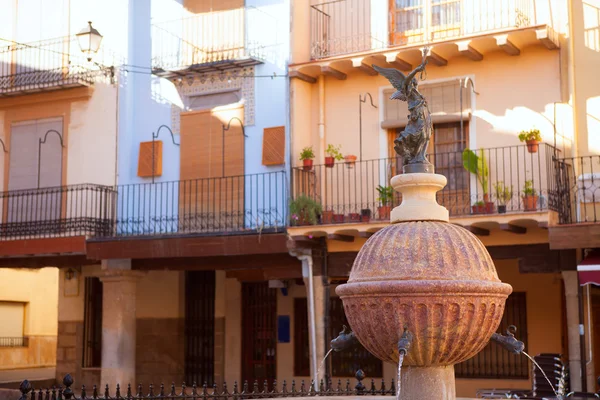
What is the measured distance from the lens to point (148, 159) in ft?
66.1

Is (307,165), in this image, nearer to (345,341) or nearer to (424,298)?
(345,341)

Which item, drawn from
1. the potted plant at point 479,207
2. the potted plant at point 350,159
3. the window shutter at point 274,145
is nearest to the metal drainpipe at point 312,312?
the potted plant at point 350,159

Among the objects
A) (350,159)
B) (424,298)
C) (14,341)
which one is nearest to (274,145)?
(350,159)

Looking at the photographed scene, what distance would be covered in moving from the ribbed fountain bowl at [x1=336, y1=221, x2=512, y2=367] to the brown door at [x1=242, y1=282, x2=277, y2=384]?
44.6 ft

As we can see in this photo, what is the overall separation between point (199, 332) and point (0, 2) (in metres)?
8.69

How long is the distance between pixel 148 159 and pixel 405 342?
44.9 feet

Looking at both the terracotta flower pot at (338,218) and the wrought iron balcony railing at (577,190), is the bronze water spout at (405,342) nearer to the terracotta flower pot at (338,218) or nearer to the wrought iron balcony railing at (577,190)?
the wrought iron balcony railing at (577,190)

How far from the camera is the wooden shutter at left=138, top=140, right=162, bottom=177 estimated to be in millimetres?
20047

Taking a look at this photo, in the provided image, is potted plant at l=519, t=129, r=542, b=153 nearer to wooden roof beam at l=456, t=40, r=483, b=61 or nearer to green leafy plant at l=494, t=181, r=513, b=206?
green leafy plant at l=494, t=181, r=513, b=206

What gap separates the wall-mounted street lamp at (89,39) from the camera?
19781 mm

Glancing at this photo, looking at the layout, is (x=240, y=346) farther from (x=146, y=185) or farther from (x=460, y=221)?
(x=460, y=221)

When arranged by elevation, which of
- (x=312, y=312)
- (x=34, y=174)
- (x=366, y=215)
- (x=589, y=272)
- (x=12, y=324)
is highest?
(x=34, y=174)

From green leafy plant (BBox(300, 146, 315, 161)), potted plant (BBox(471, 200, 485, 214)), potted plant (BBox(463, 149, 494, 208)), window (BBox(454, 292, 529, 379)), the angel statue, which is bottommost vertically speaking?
window (BBox(454, 292, 529, 379))

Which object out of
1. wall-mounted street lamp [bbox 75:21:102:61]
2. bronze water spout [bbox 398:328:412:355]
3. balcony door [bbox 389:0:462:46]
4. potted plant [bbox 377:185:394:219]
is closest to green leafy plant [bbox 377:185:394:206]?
potted plant [bbox 377:185:394:219]
